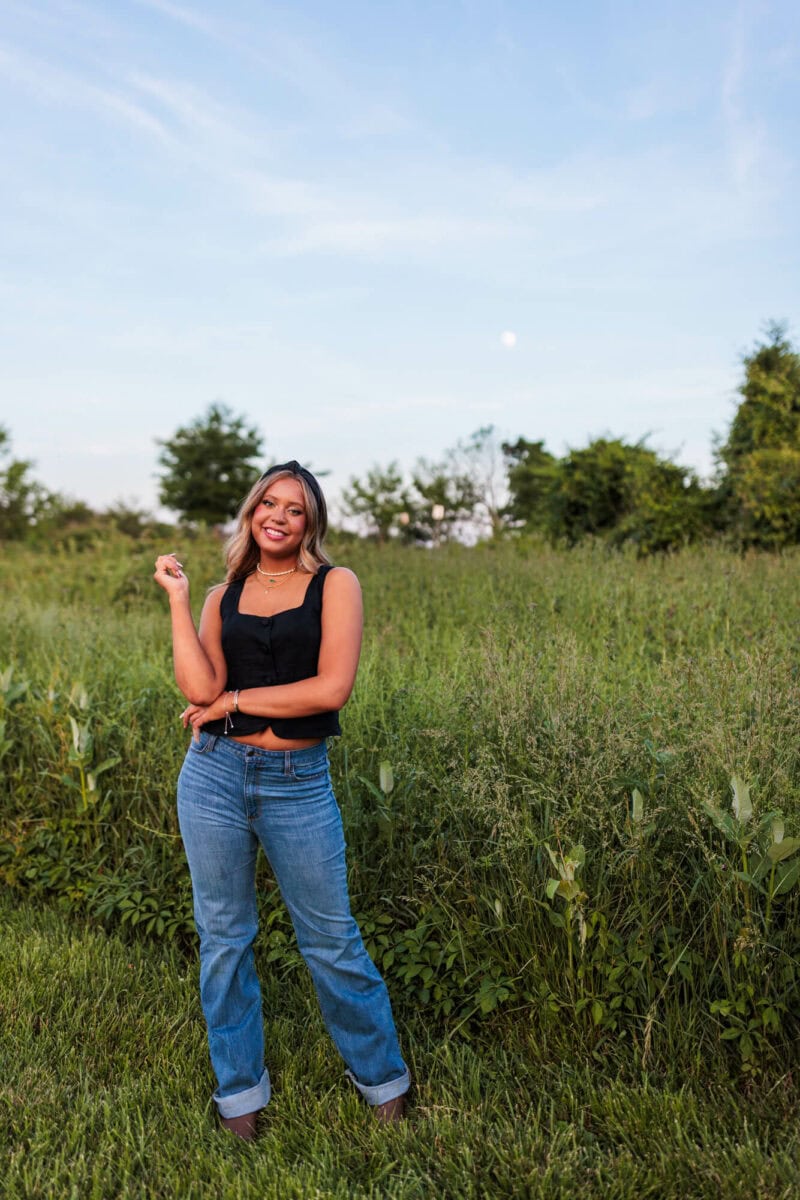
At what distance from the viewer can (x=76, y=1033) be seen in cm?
331

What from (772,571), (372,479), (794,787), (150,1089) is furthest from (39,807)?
(372,479)

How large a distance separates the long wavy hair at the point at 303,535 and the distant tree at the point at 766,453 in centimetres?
977

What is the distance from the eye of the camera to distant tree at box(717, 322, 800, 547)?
37.6 feet

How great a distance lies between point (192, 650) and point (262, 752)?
388 millimetres

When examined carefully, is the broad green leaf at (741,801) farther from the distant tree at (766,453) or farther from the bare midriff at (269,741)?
the distant tree at (766,453)

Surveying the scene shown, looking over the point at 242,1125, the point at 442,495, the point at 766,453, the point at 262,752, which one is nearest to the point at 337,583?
the point at 262,752

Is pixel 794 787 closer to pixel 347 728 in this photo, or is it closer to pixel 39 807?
pixel 347 728

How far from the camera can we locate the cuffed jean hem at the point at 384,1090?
2777 mm

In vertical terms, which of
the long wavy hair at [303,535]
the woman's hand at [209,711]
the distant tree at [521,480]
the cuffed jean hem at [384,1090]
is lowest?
the cuffed jean hem at [384,1090]

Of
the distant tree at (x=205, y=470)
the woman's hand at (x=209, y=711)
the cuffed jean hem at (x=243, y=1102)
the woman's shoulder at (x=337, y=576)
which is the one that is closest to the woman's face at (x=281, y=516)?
the woman's shoulder at (x=337, y=576)

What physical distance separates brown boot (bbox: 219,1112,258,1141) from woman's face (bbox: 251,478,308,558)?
1.76 meters

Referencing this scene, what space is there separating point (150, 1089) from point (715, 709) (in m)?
2.54

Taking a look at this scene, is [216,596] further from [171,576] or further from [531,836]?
[531,836]

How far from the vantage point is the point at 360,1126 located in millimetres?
2717
